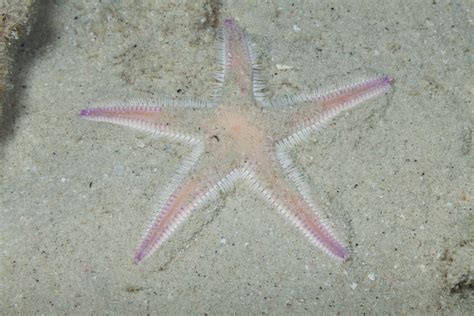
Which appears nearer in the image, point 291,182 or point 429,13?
point 291,182

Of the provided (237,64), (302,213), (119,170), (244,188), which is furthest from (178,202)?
(237,64)

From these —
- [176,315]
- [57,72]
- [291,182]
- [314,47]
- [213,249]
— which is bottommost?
[176,315]

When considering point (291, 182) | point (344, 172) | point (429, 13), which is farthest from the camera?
point (429, 13)

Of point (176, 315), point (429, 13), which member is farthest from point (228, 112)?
point (429, 13)

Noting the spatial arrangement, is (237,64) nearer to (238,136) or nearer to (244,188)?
(238,136)

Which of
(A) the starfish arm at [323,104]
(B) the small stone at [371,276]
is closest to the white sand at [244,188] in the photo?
(B) the small stone at [371,276]

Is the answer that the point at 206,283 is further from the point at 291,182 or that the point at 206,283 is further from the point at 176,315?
the point at 291,182

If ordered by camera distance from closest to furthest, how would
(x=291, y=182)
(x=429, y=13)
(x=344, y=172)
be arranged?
(x=291, y=182) → (x=344, y=172) → (x=429, y=13)

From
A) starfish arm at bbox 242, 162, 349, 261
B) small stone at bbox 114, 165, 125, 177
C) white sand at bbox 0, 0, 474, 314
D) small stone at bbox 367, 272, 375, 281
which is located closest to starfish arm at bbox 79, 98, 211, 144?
white sand at bbox 0, 0, 474, 314
